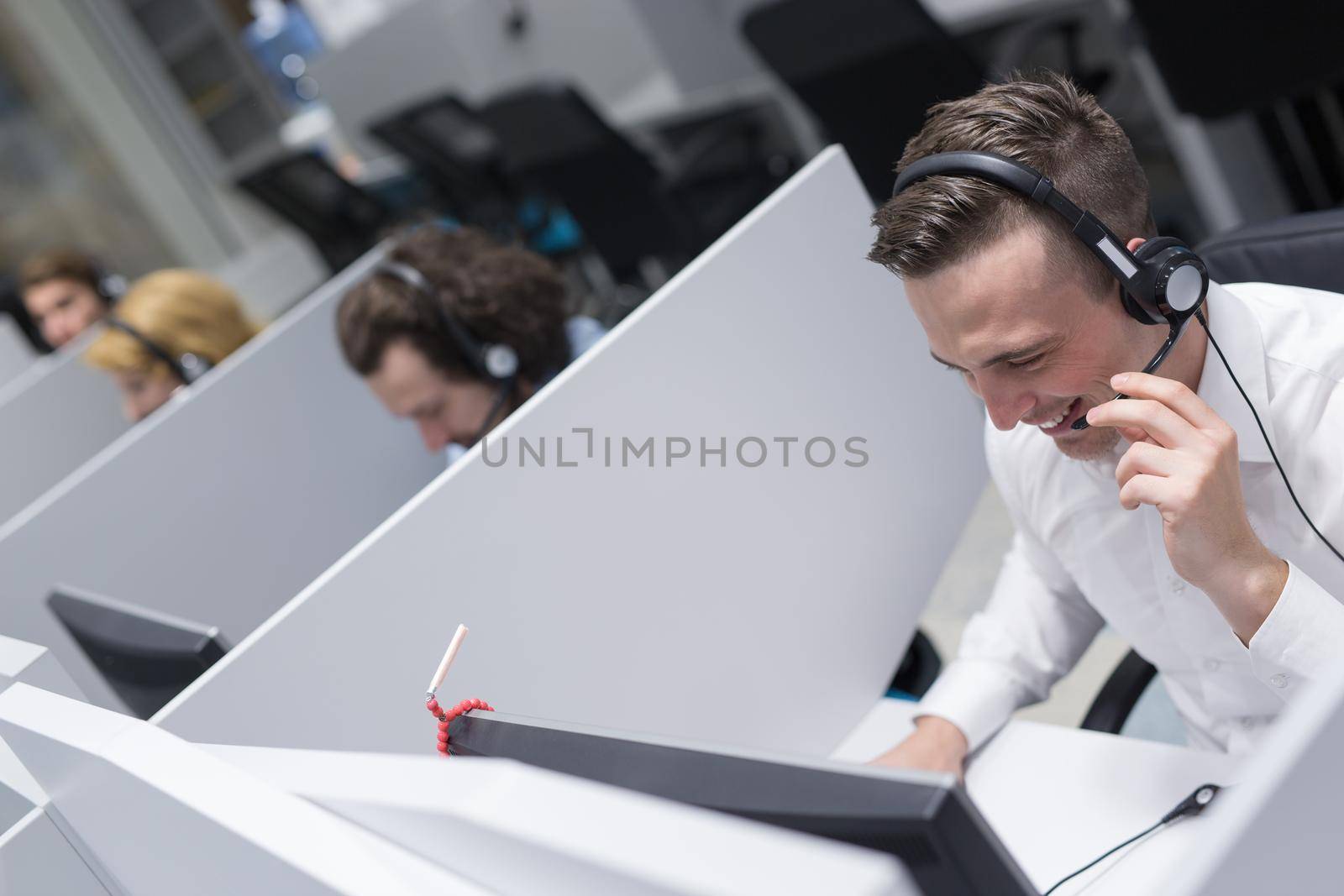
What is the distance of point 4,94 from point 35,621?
15.5ft

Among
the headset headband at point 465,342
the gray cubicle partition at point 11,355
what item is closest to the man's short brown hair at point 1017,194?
the headset headband at point 465,342

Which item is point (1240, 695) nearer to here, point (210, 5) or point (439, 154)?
point (439, 154)

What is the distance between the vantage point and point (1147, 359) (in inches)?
33.5

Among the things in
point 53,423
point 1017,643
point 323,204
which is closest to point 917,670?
point 1017,643

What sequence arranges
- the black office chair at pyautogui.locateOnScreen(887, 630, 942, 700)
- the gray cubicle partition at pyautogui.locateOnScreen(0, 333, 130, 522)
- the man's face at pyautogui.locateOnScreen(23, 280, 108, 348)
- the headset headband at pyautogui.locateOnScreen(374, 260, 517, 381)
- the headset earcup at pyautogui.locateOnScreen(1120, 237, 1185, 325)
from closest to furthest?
the headset earcup at pyautogui.locateOnScreen(1120, 237, 1185, 325) < the black office chair at pyautogui.locateOnScreen(887, 630, 942, 700) < the headset headband at pyautogui.locateOnScreen(374, 260, 517, 381) < the gray cubicle partition at pyautogui.locateOnScreen(0, 333, 130, 522) < the man's face at pyautogui.locateOnScreen(23, 280, 108, 348)

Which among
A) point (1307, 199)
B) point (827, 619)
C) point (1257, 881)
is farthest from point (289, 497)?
point (1307, 199)

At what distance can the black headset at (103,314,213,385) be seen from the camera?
2059 mm

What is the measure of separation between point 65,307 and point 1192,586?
2811 millimetres

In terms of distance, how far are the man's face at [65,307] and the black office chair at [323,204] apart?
134cm

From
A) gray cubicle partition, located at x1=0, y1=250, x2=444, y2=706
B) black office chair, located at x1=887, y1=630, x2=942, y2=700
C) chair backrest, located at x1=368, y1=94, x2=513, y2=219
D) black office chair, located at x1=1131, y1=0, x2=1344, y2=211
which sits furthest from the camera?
chair backrest, located at x1=368, y1=94, x2=513, y2=219

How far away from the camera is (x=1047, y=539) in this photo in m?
1.03

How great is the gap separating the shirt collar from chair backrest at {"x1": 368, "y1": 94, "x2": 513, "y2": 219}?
10.5 feet

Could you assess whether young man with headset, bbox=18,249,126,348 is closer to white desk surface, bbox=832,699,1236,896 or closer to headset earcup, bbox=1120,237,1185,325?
white desk surface, bbox=832,699,1236,896

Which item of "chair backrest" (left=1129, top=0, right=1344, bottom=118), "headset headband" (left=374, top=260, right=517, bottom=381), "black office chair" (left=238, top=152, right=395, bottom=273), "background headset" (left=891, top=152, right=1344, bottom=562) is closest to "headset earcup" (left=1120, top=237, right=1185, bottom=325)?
"background headset" (left=891, top=152, right=1344, bottom=562)
